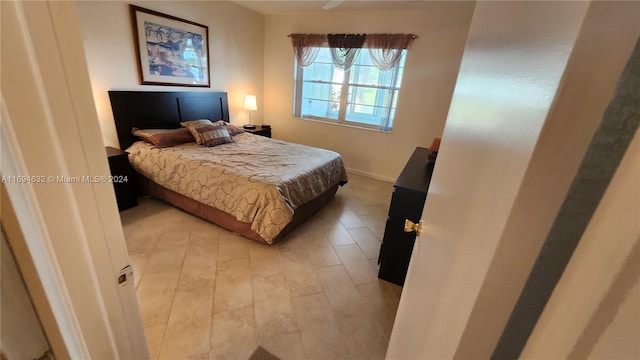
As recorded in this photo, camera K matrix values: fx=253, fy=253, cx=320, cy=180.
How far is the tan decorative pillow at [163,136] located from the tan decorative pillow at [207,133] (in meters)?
0.12

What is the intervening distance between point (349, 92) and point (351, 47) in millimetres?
662

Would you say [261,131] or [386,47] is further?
[261,131]

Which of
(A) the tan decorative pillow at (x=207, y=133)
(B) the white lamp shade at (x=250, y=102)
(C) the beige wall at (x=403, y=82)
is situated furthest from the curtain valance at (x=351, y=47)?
(A) the tan decorative pillow at (x=207, y=133)

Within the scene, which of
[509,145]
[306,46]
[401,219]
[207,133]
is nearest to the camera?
[509,145]

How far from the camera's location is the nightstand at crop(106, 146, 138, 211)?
98.9 inches

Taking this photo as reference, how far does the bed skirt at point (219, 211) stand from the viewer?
2379 millimetres

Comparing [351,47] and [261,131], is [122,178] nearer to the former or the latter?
[261,131]

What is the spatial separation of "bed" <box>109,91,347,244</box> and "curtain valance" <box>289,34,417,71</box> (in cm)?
167

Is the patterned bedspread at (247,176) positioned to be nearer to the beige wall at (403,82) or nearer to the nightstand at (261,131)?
the nightstand at (261,131)

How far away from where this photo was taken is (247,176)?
2.31 metres

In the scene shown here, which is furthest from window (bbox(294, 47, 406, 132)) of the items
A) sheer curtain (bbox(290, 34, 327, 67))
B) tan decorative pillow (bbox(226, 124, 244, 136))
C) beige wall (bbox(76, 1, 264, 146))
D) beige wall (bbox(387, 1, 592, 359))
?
beige wall (bbox(387, 1, 592, 359))

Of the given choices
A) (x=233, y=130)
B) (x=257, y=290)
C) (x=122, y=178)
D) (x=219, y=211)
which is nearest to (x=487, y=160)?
(x=257, y=290)

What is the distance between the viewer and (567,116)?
0.32 meters

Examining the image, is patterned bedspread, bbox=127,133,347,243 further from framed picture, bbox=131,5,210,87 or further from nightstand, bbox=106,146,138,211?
framed picture, bbox=131,5,210,87
